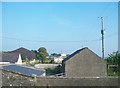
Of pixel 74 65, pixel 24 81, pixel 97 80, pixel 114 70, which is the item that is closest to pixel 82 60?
pixel 74 65

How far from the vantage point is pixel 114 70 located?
36344 mm

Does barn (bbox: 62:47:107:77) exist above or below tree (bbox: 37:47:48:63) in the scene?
below

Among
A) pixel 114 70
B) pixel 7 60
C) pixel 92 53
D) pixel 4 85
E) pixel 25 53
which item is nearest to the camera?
pixel 4 85

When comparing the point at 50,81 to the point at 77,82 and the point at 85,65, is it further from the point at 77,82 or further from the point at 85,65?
the point at 85,65

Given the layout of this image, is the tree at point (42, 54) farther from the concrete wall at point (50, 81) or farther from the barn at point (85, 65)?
the concrete wall at point (50, 81)

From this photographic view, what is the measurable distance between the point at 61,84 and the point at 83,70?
1640 cm

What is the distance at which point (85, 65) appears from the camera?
33.5 meters

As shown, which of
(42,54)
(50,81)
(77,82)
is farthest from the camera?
(42,54)

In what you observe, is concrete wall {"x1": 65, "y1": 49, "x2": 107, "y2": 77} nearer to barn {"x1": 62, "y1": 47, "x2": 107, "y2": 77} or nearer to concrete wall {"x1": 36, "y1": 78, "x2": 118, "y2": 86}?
barn {"x1": 62, "y1": 47, "x2": 107, "y2": 77}

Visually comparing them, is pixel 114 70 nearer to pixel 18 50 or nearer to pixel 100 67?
pixel 100 67

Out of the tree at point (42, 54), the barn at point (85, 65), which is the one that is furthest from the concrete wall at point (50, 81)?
the tree at point (42, 54)

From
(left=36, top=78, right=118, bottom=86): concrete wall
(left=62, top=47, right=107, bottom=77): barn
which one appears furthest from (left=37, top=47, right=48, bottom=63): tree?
(left=36, top=78, right=118, bottom=86): concrete wall

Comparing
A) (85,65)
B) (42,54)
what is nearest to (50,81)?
(85,65)

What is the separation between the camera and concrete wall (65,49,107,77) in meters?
33.0
